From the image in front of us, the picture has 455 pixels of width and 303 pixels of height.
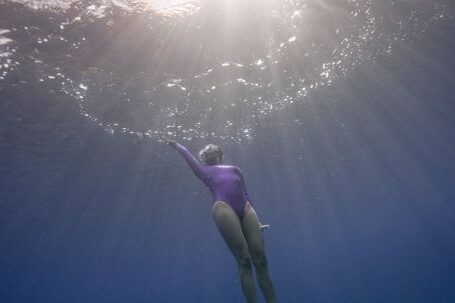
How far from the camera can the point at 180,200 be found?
3803cm

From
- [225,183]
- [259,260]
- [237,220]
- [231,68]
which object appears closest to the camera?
[259,260]

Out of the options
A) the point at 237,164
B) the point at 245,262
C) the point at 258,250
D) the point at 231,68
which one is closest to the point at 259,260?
the point at 258,250

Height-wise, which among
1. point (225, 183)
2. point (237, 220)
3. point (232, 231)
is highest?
point (225, 183)

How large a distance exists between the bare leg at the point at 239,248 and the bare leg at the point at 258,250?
0.68 ft

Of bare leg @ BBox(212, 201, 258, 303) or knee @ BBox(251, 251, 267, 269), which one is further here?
knee @ BBox(251, 251, 267, 269)

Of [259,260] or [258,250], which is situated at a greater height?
[258,250]

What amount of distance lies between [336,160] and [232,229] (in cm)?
3146

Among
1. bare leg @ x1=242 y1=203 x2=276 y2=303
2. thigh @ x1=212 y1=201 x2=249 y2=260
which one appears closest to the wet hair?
bare leg @ x1=242 y1=203 x2=276 y2=303

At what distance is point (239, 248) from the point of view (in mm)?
5320

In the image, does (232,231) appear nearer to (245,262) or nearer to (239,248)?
(239,248)

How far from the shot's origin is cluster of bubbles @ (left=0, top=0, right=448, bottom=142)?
12203 millimetres

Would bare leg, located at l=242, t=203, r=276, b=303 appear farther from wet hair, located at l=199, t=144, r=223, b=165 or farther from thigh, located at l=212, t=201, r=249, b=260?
wet hair, located at l=199, t=144, r=223, b=165

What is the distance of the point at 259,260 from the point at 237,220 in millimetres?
688

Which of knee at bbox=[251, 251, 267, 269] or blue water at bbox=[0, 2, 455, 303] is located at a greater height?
blue water at bbox=[0, 2, 455, 303]
